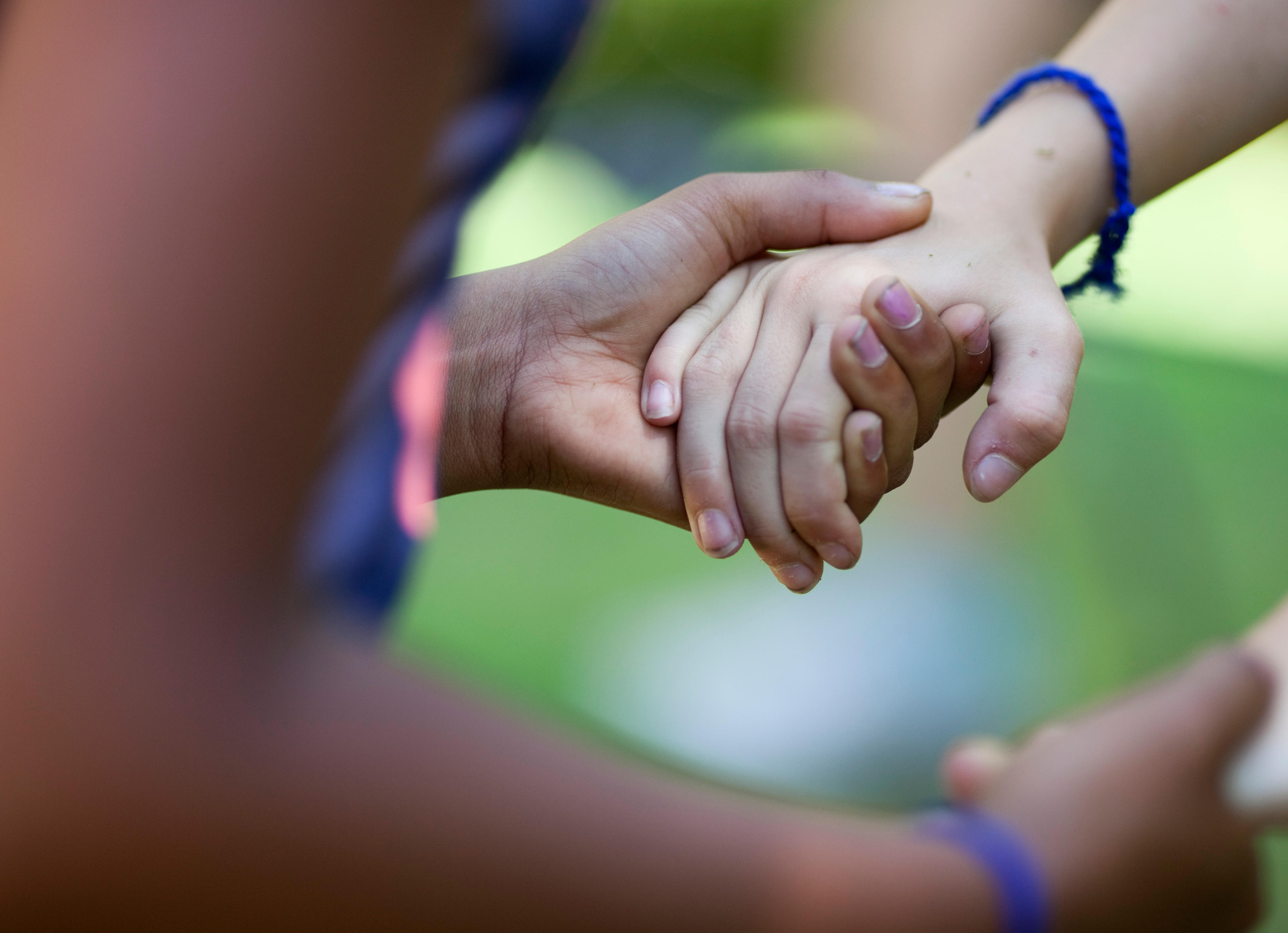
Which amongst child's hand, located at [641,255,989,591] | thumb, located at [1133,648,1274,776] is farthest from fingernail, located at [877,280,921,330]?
thumb, located at [1133,648,1274,776]

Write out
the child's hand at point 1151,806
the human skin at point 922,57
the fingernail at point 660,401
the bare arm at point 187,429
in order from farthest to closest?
the human skin at point 922,57, the child's hand at point 1151,806, the fingernail at point 660,401, the bare arm at point 187,429

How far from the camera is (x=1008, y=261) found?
523 mm

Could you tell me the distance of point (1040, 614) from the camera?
3.54 ft

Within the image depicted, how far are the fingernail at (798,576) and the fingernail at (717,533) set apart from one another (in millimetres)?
31

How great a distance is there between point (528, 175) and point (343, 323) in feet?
3.71

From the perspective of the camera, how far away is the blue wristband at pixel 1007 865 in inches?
24.2

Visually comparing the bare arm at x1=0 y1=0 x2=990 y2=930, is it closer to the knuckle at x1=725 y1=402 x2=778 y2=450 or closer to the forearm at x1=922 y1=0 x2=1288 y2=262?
the knuckle at x1=725 y1=402 x2=778 y2=450

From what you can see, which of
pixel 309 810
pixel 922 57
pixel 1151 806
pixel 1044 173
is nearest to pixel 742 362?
pixel 1044 173

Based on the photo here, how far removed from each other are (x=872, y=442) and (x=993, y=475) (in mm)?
62

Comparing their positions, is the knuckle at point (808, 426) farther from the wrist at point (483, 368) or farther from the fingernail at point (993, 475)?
the wrist at point (483, 368)

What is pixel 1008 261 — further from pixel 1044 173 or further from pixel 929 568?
pixel 929 568

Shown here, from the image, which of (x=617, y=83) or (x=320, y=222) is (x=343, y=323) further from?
(x=617, y=83)

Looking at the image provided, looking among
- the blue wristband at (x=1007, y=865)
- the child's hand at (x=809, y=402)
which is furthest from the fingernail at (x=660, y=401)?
the blue wristband at (x=1007, y=865)

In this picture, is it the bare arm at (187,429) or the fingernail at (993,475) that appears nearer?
the bare arm at (187,429)
